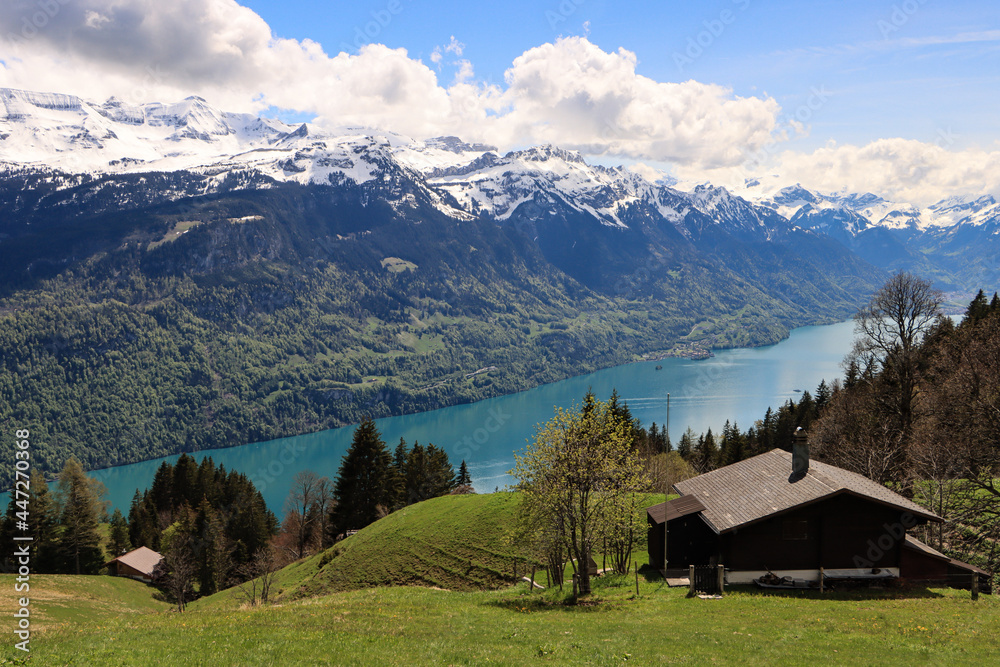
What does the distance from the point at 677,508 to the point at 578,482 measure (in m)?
8.58

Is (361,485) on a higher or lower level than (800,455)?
lower

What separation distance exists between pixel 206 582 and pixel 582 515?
58.5 metres

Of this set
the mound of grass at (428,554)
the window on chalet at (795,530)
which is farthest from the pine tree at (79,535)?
the window on chalet at (795,530)

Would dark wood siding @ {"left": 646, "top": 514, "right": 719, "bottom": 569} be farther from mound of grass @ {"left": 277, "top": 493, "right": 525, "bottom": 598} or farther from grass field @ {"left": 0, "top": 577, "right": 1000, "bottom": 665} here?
mound of grass @ {"left": 277, "top": 493, "right": 525, "bottom": 598}

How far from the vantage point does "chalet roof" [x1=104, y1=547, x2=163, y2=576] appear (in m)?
67.4

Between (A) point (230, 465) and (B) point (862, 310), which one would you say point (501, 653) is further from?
(A) point (230, 465)

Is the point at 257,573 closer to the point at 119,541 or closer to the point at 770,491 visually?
the point at 119,541

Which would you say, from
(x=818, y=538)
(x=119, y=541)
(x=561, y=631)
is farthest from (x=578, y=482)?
(x=119, y=541)

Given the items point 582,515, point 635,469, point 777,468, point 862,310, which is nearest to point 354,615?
point 582,515

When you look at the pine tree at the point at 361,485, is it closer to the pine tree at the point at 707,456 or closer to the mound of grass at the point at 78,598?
the mound of grass at the point at 78,598

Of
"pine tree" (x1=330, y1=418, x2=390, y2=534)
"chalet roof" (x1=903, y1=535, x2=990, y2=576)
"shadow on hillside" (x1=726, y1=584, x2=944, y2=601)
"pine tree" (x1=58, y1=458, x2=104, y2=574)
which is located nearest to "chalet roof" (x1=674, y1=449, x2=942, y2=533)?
"chalet roof" (x1=903, y1=535, x2=990, y2=576)

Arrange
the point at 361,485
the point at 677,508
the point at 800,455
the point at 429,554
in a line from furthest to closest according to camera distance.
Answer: the point at 361,485
the point at 429,554
the point at 677,508
the point at 800,455

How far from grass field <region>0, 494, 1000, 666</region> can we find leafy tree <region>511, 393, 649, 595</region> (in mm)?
3045

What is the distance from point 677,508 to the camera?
Result: 31547mm
